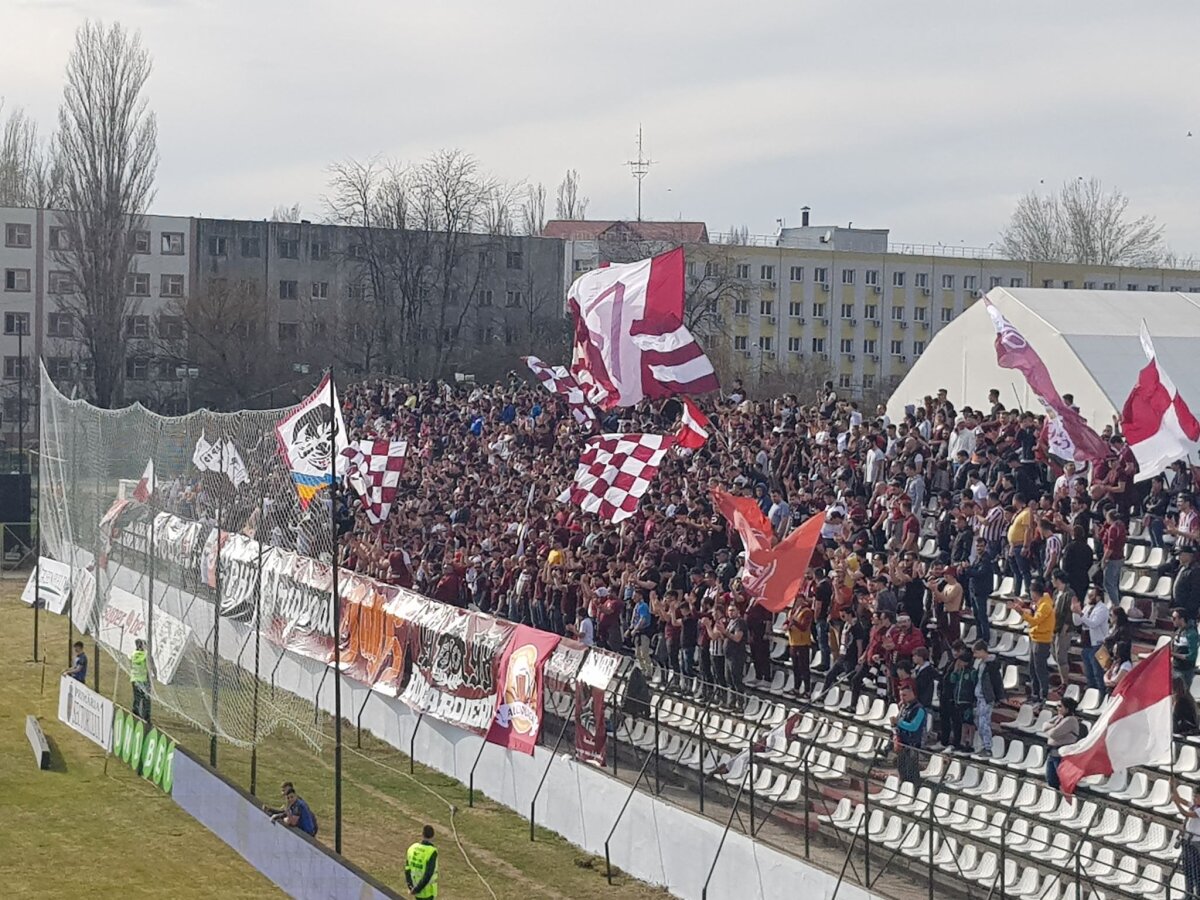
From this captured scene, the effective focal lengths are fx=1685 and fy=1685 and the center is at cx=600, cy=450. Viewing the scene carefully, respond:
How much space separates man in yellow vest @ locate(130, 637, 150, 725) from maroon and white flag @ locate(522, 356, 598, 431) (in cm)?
927

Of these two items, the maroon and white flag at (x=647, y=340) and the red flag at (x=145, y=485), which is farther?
the red flag at (x=145, y=485)

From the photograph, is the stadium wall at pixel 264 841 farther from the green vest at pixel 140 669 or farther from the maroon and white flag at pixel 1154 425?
the maroon and white flag at pixel 1154 425

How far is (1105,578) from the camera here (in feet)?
71.8

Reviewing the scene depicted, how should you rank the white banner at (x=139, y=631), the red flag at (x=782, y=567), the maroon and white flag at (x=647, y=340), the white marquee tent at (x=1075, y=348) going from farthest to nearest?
the white marquee tent at (x=1075, y=348) → the white banner at (x=139, y=631) → the maroon and white flag at (x=647, y=340) → the red flag at (x=782, y=567)

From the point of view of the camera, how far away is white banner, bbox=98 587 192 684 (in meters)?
29.0

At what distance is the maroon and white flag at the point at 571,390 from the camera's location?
116ft

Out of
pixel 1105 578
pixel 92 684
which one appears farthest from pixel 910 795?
pixel 92 684

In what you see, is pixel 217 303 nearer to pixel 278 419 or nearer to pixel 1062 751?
pixel 278 419

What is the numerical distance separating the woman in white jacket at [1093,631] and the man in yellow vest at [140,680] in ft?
54.9

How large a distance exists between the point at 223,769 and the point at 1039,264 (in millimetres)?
84350

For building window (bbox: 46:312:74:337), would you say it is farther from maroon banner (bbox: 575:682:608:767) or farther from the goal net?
maroon banner (bbox: 575:682:608:767)

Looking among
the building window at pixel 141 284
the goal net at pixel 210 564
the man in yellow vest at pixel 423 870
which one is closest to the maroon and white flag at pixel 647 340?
the goal net at pixel 210 564

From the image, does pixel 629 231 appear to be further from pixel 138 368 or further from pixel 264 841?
pixel 264 841

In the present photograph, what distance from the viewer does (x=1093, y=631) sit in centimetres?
2028
